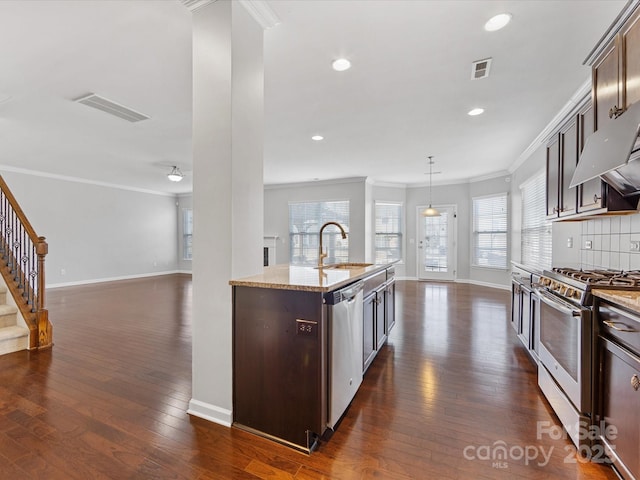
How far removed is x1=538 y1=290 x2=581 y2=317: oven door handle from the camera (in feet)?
5.91

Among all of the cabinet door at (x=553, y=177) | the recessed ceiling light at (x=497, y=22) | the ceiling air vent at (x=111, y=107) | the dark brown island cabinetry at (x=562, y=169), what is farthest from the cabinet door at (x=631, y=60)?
the ceiling air vent at (x=111, y=107)

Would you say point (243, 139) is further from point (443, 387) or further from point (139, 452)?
point (443, 387)

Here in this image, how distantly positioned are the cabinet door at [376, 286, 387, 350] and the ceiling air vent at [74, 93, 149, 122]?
3570 millimetres

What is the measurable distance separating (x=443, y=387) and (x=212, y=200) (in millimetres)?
2302

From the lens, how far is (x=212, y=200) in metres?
1.97

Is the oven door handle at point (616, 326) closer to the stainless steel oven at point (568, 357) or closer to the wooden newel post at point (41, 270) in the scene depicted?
the stainless steel oven at point (568, 357)

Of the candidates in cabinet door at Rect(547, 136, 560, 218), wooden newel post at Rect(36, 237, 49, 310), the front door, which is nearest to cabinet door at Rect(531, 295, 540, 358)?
cabinet door at Rect(547, 136, 560, 218)

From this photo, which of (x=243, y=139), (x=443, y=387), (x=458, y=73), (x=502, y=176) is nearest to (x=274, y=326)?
(x=243, y=139)

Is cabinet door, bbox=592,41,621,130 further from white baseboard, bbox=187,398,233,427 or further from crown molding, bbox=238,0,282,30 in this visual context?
white baseboard, bbox=187,398,233,427

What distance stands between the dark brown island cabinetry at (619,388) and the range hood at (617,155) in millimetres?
832

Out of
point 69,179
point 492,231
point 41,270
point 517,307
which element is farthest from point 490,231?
point 69,179

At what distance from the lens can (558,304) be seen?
203cm

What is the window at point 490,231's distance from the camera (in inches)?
279

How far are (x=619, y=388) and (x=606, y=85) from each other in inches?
77.9
